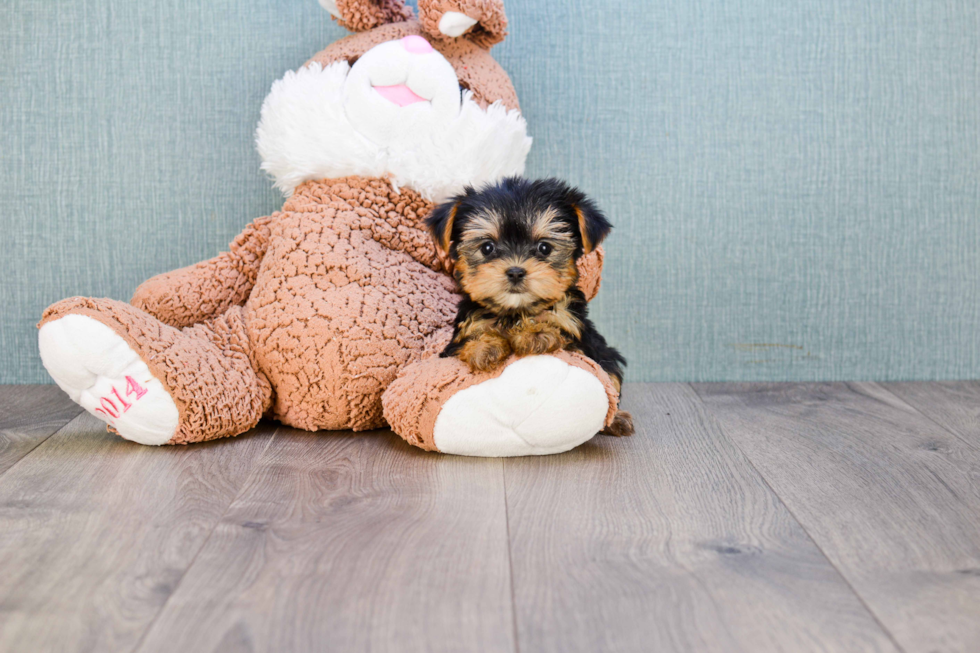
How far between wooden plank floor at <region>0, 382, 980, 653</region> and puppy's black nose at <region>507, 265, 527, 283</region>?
415 mm

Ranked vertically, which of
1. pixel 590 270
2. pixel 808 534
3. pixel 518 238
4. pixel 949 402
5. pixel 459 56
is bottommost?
pixel 949 402

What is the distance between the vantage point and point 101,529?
1.41 meters

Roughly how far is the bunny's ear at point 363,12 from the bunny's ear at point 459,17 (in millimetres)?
147

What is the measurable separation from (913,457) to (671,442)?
0.55 m

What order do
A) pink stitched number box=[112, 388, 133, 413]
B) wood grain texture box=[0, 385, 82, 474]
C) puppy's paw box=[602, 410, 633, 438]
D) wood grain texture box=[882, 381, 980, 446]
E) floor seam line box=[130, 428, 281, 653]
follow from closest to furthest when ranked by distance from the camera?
floor seam line box=[130, 428, 281, 653]
pink stitched number box=[112, 388, 133, 413]
wood grain texture box=[0, 385, 82, 474]
puppy's paw box=[602, 410, 633, 438]
wood grain texture box=[882, 381, 980, 446]

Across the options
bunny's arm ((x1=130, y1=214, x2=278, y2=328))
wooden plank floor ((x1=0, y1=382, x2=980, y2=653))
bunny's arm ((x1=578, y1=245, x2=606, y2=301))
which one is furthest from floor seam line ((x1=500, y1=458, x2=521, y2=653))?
bunny's arm ((x1=130, y1=214, x2=278, y2=328))

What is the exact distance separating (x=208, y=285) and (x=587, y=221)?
3.40ft

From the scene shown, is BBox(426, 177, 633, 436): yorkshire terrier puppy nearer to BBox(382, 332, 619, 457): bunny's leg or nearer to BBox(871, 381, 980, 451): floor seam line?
BBox(382, 332, 619, 457): bunny's leg

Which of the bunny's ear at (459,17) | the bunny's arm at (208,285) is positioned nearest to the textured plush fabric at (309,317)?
the bunny's arm at (208,285)

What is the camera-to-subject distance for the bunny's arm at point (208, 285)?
2084 millimetres

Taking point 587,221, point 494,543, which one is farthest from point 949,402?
point 494,543

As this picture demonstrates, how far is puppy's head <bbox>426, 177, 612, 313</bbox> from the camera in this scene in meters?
1.73

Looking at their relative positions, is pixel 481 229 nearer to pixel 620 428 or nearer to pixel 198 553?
→ pixel 620 428

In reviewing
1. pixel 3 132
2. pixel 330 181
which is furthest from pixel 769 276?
pixel 3 132
